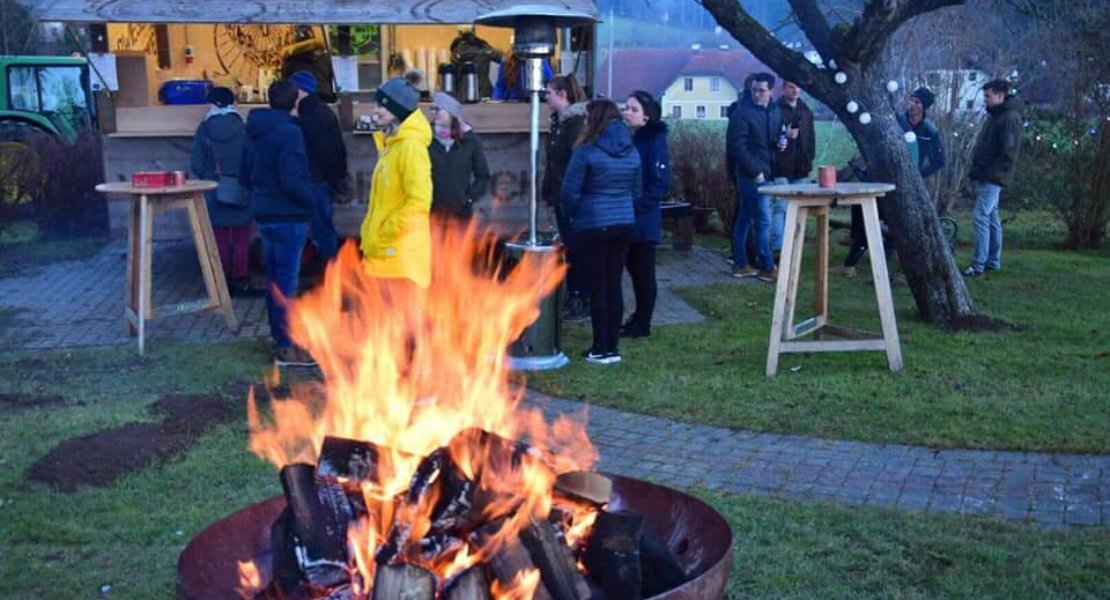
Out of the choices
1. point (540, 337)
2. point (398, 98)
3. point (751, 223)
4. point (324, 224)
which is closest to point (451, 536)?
point (398, 98)

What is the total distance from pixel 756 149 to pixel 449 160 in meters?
4.22

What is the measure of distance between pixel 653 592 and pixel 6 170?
14.5 meters

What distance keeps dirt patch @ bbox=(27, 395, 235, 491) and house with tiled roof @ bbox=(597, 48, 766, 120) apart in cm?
969

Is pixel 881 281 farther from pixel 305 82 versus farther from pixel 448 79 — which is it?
pixel 448 79

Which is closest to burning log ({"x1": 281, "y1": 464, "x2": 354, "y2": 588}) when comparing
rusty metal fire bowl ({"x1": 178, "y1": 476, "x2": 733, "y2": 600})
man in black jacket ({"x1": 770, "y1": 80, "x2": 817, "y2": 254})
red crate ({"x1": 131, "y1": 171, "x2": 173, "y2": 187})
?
rusty metal fire bowl ({"x1": 178, "y1": 476, "x2": 733, "y2": 600})

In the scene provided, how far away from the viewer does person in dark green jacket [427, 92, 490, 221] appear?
8.33 meters

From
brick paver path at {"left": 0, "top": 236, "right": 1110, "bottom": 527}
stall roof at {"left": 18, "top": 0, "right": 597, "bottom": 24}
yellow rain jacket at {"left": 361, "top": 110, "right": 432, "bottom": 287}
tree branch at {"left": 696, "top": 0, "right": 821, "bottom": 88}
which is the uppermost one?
stall roof at {"left": 18, "top": 0, "right": 597, "bottom": 24}

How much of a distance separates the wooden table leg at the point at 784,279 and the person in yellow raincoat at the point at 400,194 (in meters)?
2.35

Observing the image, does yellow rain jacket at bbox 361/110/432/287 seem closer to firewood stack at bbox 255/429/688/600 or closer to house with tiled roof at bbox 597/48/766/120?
firewood stack at bbox 255/429/688/600

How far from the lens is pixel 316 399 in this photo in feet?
24.8

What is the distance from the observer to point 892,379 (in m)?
7.83

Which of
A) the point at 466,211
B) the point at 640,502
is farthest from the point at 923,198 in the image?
the point at 640,502

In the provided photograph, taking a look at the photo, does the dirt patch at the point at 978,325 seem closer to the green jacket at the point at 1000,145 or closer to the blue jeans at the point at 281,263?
the green jacket at the point at 1000,145

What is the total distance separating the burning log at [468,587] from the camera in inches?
126
